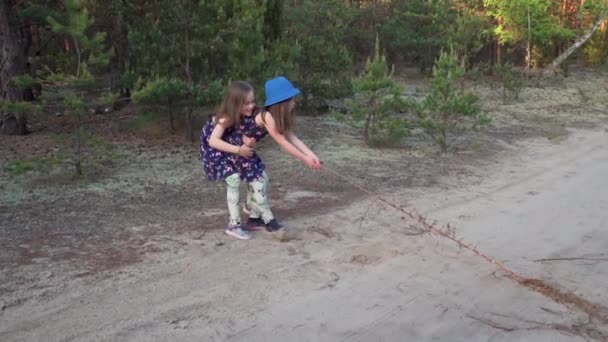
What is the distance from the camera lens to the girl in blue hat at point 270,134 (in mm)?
4688

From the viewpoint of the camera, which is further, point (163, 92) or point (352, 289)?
point (163, 92)

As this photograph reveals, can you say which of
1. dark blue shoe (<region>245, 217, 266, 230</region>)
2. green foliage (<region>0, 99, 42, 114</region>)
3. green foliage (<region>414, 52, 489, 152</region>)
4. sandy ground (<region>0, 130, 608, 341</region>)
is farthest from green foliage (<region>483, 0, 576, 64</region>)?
green foliage (<region>0, 99, 42, 114</region>)

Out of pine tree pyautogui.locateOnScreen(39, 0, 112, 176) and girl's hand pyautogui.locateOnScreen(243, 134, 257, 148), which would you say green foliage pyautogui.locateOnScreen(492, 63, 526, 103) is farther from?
girl's hand pyautogui.locateOnScreen(243, 134, 257, 148)

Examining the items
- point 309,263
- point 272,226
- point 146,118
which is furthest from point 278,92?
point 146,118

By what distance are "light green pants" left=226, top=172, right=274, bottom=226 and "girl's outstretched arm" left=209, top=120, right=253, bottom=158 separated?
0.34 metres

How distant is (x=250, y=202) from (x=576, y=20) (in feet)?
58.9

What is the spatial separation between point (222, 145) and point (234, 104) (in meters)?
0.35

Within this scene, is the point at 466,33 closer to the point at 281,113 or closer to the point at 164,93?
the point at 164,93

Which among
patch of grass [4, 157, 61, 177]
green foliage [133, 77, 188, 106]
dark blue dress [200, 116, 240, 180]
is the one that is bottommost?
patch of grass [4, 157, 61, 177]

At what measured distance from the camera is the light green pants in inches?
198

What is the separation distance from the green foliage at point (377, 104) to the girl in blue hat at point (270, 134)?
3936 millimetres

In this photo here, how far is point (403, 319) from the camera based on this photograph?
3744 mm

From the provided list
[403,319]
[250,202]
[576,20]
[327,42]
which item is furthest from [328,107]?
[576,20]

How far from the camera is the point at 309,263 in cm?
459
